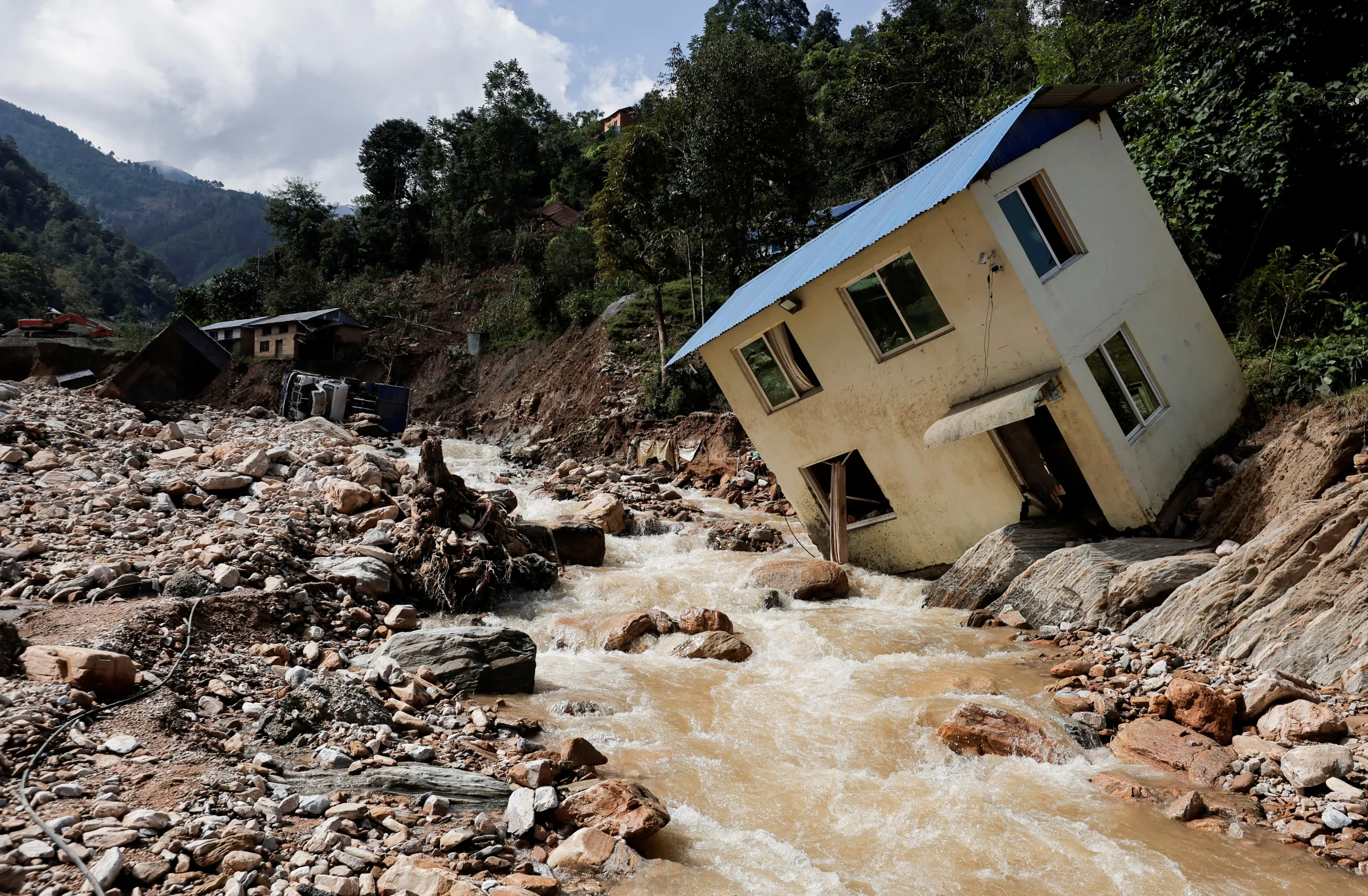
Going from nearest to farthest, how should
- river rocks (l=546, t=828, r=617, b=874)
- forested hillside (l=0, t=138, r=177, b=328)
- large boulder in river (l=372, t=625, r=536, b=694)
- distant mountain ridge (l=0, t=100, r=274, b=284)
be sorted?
river rocks (l=546, t=828, r=617, b=874) < large boulder in river (l=372, t=625, r=536, b=694) < forested hillside (l=0, t=138, r=177, b=328) < distant mountain ridge (l=0, t=100, r=274, b=284)

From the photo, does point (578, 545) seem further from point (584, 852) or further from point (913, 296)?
point (584, 852)

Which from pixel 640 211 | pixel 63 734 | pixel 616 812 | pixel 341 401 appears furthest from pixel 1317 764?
pixel 341 401

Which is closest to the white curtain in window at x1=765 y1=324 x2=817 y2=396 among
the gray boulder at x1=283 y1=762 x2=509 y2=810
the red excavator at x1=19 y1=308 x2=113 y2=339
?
the gray boulder at x1=283 y1=762 x2=509 y2=810

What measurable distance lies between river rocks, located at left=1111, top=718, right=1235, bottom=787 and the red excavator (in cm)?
2632

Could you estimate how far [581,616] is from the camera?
31.6 ft

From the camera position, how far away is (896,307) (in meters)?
10.5

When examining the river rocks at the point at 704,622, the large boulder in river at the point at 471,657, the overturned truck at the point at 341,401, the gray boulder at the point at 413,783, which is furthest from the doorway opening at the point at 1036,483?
the overturned truck at the point at 341,401

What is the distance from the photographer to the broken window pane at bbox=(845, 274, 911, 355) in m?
10.6

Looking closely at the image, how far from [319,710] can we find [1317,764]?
21.9 feet

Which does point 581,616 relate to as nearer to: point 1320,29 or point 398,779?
point 398,779

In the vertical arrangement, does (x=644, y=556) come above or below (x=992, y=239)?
below

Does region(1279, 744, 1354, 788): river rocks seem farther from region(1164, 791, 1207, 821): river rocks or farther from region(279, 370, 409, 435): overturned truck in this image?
region(279, 370, 409, 435): overturned truck

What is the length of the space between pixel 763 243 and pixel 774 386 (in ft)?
35.7

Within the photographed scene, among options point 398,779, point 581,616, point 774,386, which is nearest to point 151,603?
point 398,779
